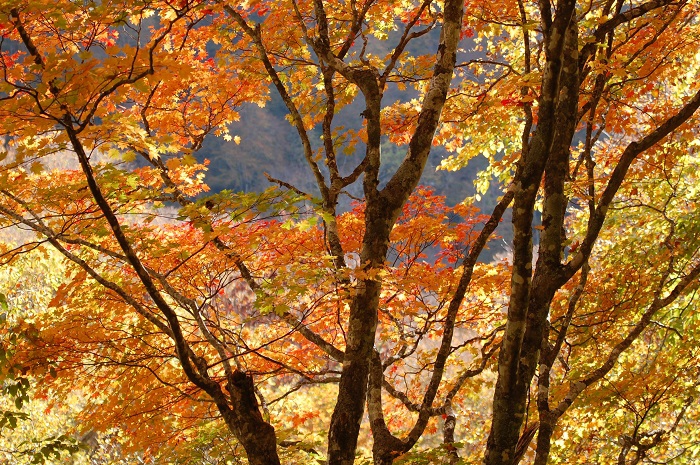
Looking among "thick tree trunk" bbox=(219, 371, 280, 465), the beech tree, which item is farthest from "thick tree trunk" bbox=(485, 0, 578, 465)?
"thick tree trunk" bbox=(219, 371, 280, 465)

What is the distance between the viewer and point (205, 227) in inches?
132

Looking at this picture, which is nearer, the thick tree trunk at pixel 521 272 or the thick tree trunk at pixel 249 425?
the thick tree trunk at pixel 521 272

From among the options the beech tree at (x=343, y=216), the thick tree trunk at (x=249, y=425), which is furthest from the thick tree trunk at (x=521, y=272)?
the thick tree trunk at (x=249, y=425)

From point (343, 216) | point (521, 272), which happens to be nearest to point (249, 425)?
point (521, 272)

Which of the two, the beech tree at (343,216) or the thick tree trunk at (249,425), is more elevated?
the beech tree at (343,216)

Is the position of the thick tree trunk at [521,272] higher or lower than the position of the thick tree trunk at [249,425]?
higher

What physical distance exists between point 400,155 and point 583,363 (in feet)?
131

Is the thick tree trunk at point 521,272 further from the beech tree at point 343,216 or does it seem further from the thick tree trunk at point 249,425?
the thick tree trunk at point 249,425

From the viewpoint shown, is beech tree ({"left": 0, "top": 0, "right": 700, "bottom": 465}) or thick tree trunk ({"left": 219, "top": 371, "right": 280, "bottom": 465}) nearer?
beech tree ({"left": 0, "top": 0, "right": 700, "bottom": 465})

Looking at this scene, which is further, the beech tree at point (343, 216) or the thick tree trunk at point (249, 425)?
the thick tree trunk at point (249, 425)

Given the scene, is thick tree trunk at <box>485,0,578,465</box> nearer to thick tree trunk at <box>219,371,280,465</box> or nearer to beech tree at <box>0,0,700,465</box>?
beech tree at <box>0,0,700,465</box>

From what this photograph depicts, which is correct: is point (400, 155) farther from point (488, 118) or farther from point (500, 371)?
point (500, 371)

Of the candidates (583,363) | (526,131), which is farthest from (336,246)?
(583,363)

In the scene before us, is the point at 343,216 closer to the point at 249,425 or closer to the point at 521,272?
the point at 249,425
